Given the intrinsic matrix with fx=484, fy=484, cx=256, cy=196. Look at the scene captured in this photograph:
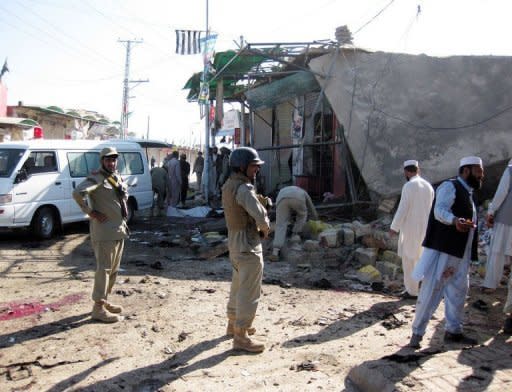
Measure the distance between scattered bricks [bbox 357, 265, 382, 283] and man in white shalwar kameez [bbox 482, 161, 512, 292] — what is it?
141 centimetres

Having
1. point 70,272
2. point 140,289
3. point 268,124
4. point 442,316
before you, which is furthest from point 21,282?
point 268,124

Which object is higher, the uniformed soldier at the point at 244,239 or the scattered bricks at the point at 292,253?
the uniformed soldier at the point at 244,239

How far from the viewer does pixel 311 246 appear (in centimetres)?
763

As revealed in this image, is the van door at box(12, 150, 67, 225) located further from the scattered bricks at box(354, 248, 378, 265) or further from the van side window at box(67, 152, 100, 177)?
the scattered bricks at box(354, 248, 378, 265)

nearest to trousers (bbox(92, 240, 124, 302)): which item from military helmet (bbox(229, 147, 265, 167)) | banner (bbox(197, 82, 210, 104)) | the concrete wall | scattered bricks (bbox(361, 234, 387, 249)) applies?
military helmet (bbox(229, 147, 265, 167))

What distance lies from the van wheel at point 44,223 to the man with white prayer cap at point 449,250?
715cm

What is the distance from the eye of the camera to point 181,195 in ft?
50.9

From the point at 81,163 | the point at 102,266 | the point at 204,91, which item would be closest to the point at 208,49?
the point at 204,91

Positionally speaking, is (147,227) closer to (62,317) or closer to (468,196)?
(62,317)

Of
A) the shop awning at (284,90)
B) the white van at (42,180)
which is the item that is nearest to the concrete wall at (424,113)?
the shop awning at (284,90)

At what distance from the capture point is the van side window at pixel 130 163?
11.0m

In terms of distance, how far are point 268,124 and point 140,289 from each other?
1059 cm

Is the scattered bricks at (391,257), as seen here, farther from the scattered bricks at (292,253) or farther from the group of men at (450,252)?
the group of men at (450,252)

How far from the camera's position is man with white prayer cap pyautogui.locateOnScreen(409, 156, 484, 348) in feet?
13.1
